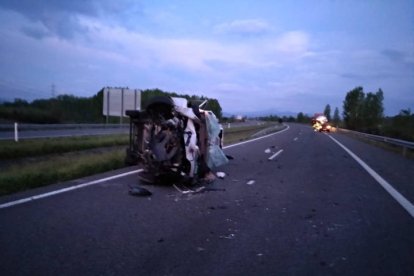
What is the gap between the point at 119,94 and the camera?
38406 mm

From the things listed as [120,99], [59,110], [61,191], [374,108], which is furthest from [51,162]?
[374,108]

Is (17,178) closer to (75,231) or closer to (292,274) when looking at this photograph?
(75,231)

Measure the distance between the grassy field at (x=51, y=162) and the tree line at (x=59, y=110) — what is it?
23.0 meters

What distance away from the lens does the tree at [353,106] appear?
3014 inches

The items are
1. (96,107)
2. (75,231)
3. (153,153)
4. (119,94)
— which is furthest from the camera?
(96,107)

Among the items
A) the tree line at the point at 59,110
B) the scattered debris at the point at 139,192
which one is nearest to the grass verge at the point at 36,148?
the scattered debris at the point at 139,192

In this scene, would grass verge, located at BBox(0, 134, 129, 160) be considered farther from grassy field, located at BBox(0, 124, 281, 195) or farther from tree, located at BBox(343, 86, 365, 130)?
tree, located at BBox(343, 86, 365, 130)

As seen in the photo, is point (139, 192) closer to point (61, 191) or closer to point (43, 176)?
point (61, 191)

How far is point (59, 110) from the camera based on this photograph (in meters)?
53.4

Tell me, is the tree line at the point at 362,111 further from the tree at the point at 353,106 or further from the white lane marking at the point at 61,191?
the white lane marking at the point at 61,191

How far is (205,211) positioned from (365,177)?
6994mm

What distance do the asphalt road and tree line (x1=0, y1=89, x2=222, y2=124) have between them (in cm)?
3739

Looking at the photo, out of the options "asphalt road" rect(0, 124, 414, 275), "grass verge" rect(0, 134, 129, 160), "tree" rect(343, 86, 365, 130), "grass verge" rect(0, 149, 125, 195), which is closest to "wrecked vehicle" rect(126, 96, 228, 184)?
"asphalt road" rect(0, 124, 414, 275)

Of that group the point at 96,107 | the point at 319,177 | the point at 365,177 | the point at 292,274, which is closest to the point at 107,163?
the point at 319,177
